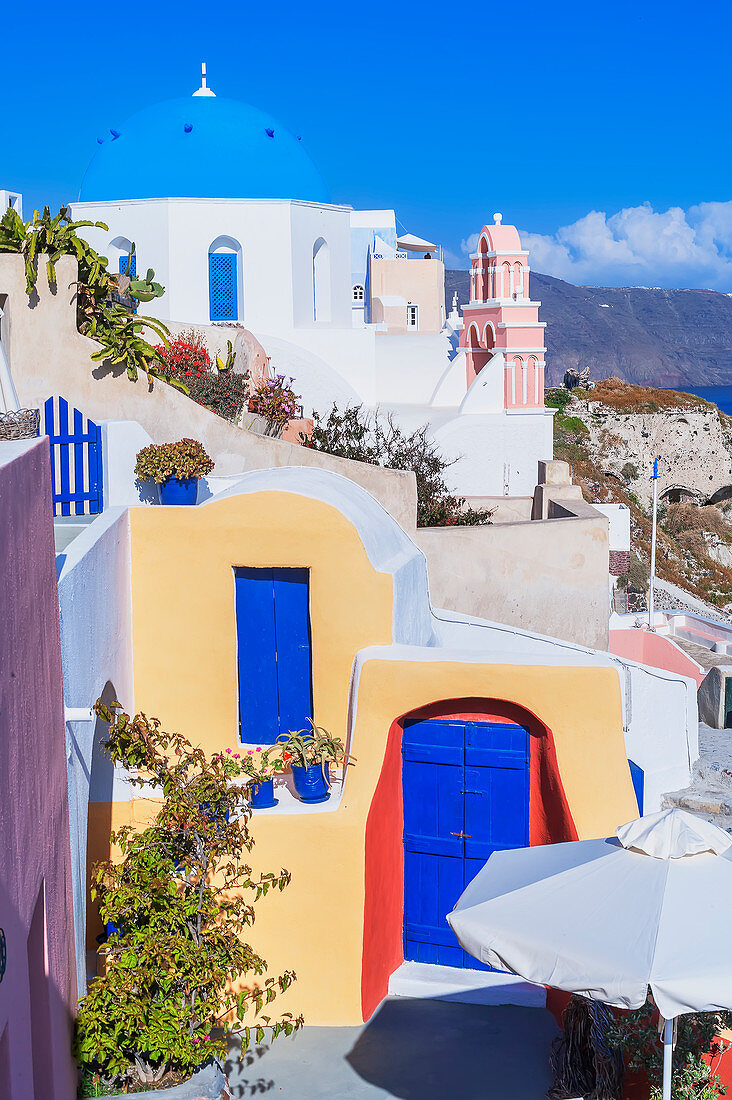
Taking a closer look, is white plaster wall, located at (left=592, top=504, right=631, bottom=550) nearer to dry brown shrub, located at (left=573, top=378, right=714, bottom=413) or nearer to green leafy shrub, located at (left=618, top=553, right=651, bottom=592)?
green leafy shrub, located at (left=618, top=553, right=651, bottom=592)

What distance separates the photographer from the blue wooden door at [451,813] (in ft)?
28.0

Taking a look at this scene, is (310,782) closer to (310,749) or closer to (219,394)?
(310,749)

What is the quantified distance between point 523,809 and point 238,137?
2105 cm

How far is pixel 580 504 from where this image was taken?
52.4 ft

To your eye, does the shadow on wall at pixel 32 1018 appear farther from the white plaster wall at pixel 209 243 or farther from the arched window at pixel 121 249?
the arched window at pixel 121 249

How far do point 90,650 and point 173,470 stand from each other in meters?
2.53

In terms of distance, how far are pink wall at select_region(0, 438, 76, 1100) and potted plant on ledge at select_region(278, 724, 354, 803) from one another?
256cm

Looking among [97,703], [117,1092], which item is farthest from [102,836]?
[117,1092]

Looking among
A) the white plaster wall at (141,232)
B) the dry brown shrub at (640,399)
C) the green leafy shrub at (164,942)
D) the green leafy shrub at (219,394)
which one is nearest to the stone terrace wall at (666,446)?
A: the dry brown shrub at (640,399)

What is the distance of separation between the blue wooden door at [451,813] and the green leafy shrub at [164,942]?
2328 millimetres

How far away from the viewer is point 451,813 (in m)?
8.72

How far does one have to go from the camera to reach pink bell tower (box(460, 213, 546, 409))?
78.1 feet

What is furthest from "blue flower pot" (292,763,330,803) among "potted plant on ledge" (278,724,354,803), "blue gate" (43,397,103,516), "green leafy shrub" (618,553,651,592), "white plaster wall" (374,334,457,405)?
"green leafy shrub" (618,553,651,592)

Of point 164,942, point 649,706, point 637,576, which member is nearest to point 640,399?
point 637,576
